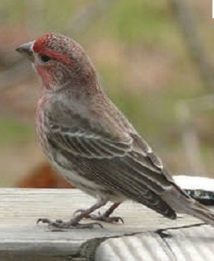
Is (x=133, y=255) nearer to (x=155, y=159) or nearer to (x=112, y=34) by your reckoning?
(x=155, y=159)

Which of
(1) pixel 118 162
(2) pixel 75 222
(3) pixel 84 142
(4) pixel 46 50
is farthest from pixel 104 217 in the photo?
(4) pixel 46 50

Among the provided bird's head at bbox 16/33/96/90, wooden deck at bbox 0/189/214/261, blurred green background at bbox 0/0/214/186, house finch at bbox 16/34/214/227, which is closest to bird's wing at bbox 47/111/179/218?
house finch at bbox 16/34/214/227

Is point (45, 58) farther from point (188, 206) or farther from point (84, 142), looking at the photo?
point (188, 206)

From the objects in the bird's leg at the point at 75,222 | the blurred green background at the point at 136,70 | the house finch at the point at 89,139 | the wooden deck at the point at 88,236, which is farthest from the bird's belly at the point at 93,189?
the blurred green background at the point at 136,70

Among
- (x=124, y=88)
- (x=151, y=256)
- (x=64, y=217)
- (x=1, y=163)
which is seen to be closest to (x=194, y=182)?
(x=64, y=217)

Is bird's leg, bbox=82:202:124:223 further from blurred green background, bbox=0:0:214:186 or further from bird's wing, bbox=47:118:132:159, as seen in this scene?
blurred green background, bbox=0:0:214:186
